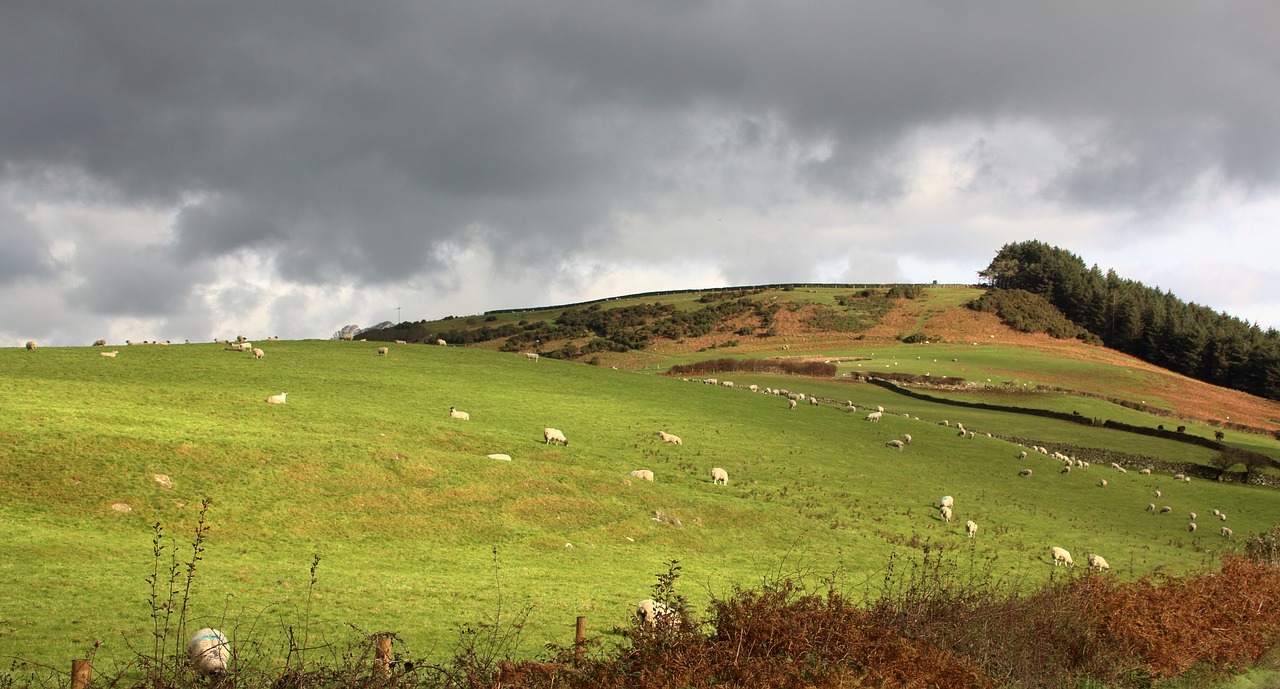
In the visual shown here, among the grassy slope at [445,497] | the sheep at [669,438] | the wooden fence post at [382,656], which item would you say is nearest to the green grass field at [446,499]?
the grassy slope at [445,497]

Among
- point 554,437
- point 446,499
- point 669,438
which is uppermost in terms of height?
point 554,437

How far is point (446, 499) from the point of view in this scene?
2725 centimetres

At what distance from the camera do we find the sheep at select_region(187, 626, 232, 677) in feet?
40.3

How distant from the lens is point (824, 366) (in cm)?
10100

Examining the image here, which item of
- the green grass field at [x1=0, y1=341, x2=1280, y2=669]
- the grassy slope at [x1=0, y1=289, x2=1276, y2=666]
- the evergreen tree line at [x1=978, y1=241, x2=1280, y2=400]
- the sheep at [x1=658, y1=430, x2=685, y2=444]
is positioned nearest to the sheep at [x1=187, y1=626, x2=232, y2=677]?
the green grass field at [x1=0, y1=341, x2=1280, y2=669]

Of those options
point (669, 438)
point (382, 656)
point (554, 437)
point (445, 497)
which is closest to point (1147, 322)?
point (669, 438)

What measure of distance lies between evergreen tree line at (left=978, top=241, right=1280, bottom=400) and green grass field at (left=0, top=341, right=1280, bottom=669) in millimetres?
94481

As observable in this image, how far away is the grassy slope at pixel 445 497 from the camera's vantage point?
18328 mm

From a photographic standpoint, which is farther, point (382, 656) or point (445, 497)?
point (445, 497)

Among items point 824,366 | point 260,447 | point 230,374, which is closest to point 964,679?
point 260,447

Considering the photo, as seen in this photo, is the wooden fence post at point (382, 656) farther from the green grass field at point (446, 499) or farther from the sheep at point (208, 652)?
the green grass field at point (446, 499)

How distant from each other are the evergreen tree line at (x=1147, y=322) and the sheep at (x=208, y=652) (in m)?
151

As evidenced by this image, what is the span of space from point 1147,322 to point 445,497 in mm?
159511

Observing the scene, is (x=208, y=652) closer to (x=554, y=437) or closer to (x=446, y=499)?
(x=446, y=499)
